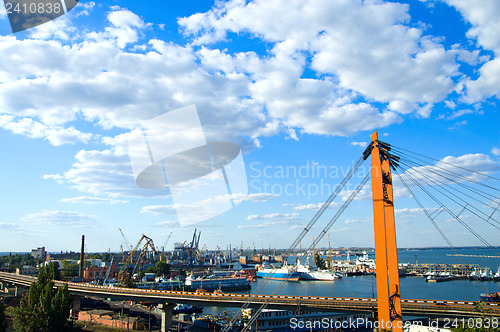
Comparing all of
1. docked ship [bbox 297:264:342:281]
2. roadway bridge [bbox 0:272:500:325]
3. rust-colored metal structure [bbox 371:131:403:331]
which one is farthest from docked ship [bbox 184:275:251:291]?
rust-colored metal structure [bbox 371:131:403:331]

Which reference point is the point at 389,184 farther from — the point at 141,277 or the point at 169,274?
the point at 169,274

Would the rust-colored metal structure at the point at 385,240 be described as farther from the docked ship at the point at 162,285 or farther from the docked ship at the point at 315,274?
the docked ship at the point at 315,274

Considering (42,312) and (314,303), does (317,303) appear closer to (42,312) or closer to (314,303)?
(314,303)

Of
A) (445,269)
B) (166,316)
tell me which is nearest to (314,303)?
(166,316)

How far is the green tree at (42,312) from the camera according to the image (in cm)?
1387

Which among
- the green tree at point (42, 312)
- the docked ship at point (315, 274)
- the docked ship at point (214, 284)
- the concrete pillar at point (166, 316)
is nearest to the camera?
the green tree at point (42, 312)

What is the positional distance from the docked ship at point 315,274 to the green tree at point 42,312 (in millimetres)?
42520

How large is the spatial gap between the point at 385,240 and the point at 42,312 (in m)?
13.7

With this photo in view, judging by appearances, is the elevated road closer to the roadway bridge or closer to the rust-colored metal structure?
the roadway bridge

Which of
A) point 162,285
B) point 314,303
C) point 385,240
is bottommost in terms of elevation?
point 162,285

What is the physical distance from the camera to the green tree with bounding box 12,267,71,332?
1387 cm

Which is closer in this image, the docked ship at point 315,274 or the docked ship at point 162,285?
the docked ship at point 162,285

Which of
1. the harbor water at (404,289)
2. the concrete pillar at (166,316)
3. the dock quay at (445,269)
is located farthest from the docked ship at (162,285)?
the dock quay at (445,269)

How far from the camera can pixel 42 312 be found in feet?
46.1
